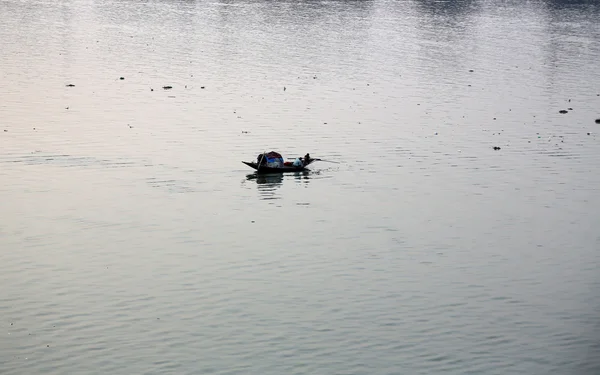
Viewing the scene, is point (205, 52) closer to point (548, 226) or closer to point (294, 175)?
point (294, 175)

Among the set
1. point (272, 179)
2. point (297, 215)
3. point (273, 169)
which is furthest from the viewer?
point (273, 169)

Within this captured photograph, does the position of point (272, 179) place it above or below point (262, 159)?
below

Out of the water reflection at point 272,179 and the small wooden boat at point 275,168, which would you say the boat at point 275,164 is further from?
the water reflection at point 272,179

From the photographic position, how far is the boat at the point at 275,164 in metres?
50.4

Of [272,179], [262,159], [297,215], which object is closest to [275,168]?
[272,179]

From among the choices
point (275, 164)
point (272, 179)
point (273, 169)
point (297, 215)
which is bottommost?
point (297, 215)

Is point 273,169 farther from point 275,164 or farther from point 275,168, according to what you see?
point 275,164

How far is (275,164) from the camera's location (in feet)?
166

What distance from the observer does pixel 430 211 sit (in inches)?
1789

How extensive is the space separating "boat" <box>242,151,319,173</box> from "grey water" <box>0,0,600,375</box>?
0.57m

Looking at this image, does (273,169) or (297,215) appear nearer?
(297,215)

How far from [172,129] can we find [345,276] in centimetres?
2595

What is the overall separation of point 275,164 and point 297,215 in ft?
21.8

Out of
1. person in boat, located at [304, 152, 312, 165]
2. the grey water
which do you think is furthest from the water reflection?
person in boat, located at [304, 152, 312, 165]
